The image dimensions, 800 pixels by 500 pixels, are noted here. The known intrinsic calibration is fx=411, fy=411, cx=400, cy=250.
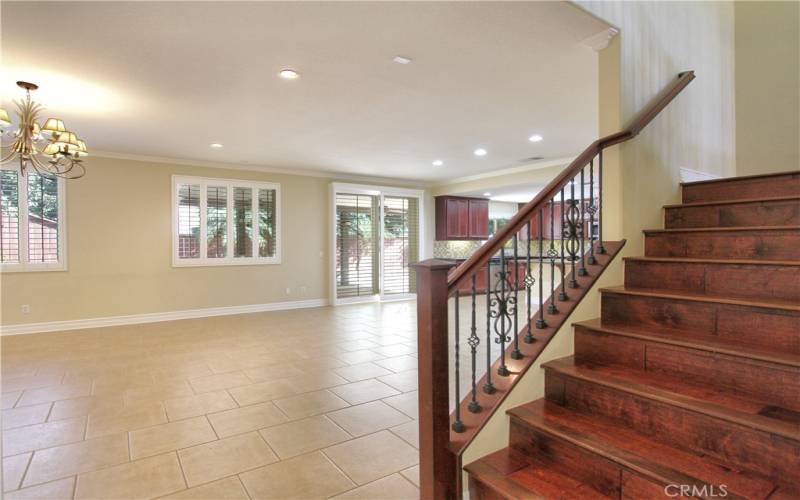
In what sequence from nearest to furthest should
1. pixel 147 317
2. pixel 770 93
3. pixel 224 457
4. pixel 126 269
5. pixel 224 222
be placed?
pixel 224 457 < pixel 770 93 < pixel 126 269 < pixel 147 317 < pixel 224 222

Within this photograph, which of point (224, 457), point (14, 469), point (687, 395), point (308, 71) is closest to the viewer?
point (687, 395)

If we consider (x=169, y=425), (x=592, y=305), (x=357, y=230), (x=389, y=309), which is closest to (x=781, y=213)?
(x=592, y=305)

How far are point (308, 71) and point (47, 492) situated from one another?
3.14m

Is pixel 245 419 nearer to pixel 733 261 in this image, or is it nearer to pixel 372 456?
pixel 372 456

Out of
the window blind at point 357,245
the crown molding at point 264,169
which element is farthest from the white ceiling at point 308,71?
the window blind at point 357,245

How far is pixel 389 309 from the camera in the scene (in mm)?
7930

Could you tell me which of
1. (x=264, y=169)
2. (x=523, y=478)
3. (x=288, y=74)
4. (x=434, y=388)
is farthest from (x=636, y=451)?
(x=264, y=169)

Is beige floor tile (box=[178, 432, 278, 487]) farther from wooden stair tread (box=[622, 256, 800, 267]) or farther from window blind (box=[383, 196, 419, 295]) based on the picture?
window blind (box=[383, 196, 419, 295])

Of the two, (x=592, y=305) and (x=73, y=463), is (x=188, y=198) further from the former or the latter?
(x=592, y=305)

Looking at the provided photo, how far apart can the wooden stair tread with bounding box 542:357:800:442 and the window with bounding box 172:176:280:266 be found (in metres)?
6.38

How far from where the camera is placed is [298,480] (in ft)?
7.12

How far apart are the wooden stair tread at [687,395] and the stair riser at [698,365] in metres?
0.04

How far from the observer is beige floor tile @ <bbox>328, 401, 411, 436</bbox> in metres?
2.76

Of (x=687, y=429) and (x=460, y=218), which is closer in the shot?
(x=687, y=429)
